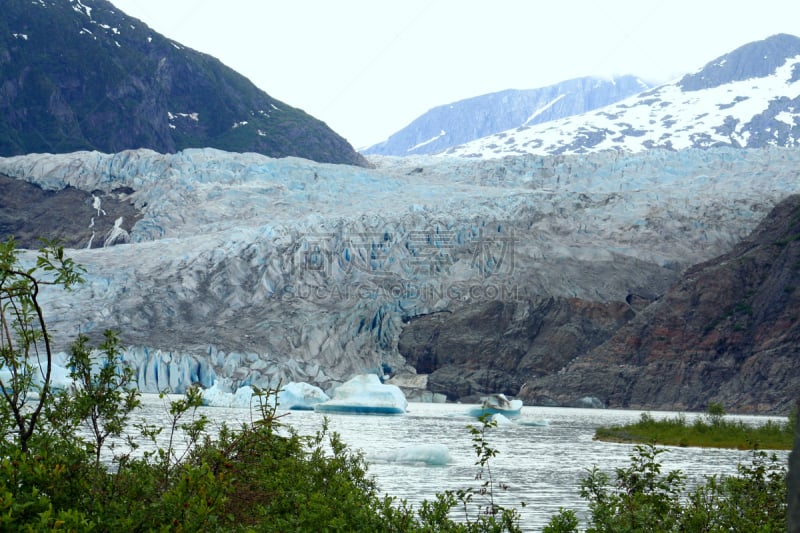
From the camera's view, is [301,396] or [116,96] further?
[116,96]

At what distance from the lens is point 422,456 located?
2545cm

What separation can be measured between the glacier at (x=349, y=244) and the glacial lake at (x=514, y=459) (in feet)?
54.5

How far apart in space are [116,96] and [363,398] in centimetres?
10714

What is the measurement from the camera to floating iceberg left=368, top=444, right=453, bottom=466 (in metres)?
25.3

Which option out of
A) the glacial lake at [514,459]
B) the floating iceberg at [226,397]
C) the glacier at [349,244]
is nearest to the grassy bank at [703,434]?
the glacial lake at [514,459]

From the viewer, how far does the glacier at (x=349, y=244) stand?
66812 mm

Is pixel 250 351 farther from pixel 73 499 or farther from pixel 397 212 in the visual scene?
pixel 73 499

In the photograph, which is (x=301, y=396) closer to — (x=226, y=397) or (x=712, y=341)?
(x=226, y=397)

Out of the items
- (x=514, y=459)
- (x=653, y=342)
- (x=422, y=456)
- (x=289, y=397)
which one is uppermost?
(x=653, y=342)

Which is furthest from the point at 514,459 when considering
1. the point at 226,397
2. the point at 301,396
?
the point at 226,397

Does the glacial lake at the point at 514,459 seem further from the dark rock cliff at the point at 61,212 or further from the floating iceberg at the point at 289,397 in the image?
the dark rock cliff at the point at 61,212

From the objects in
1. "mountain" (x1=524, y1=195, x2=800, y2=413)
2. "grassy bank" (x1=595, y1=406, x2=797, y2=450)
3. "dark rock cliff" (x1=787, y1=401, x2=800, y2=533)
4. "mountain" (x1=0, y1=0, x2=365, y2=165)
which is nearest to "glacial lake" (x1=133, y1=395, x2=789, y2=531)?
"grassy bank" (x1=595, y1=406, x2=797, y2=450)

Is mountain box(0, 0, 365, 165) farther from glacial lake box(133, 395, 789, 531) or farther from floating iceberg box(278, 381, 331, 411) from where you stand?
glacial lake box(133, 395, 789, 531)

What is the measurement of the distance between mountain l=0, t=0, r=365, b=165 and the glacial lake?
102m
